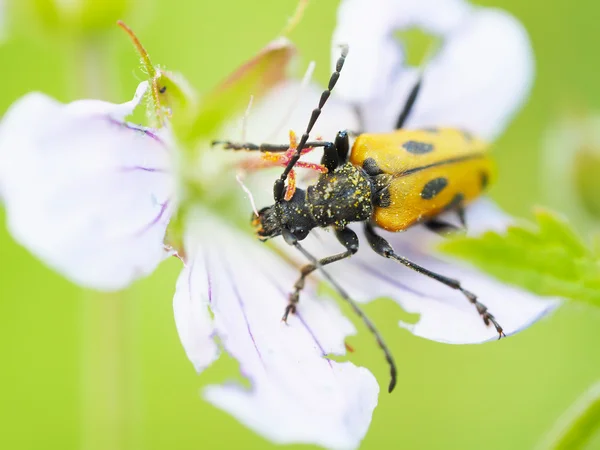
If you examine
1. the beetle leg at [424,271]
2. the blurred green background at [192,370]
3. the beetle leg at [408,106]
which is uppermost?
the beetle leg at [408,106]

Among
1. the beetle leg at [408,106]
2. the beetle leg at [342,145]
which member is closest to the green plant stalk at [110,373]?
the beetle leg at [342,145]

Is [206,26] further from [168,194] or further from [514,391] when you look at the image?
[168,194]

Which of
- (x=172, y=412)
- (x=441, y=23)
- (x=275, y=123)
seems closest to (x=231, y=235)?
(x=275, y=123)

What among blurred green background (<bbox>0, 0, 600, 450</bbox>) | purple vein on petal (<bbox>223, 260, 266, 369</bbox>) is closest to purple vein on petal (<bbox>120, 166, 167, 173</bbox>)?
purple vein on petal (<bbox>223, 260, 266, 369</bbox>)

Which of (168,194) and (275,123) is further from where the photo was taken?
(275,123)

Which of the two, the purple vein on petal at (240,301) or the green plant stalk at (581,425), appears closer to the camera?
the green plant stalk at (581,425)

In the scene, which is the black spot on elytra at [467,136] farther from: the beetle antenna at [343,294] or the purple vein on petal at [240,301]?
Result: the purple vein on petal at [240,301]

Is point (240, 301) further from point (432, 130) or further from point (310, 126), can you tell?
point (432, 130)

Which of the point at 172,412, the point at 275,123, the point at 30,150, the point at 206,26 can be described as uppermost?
the point at 30,150
